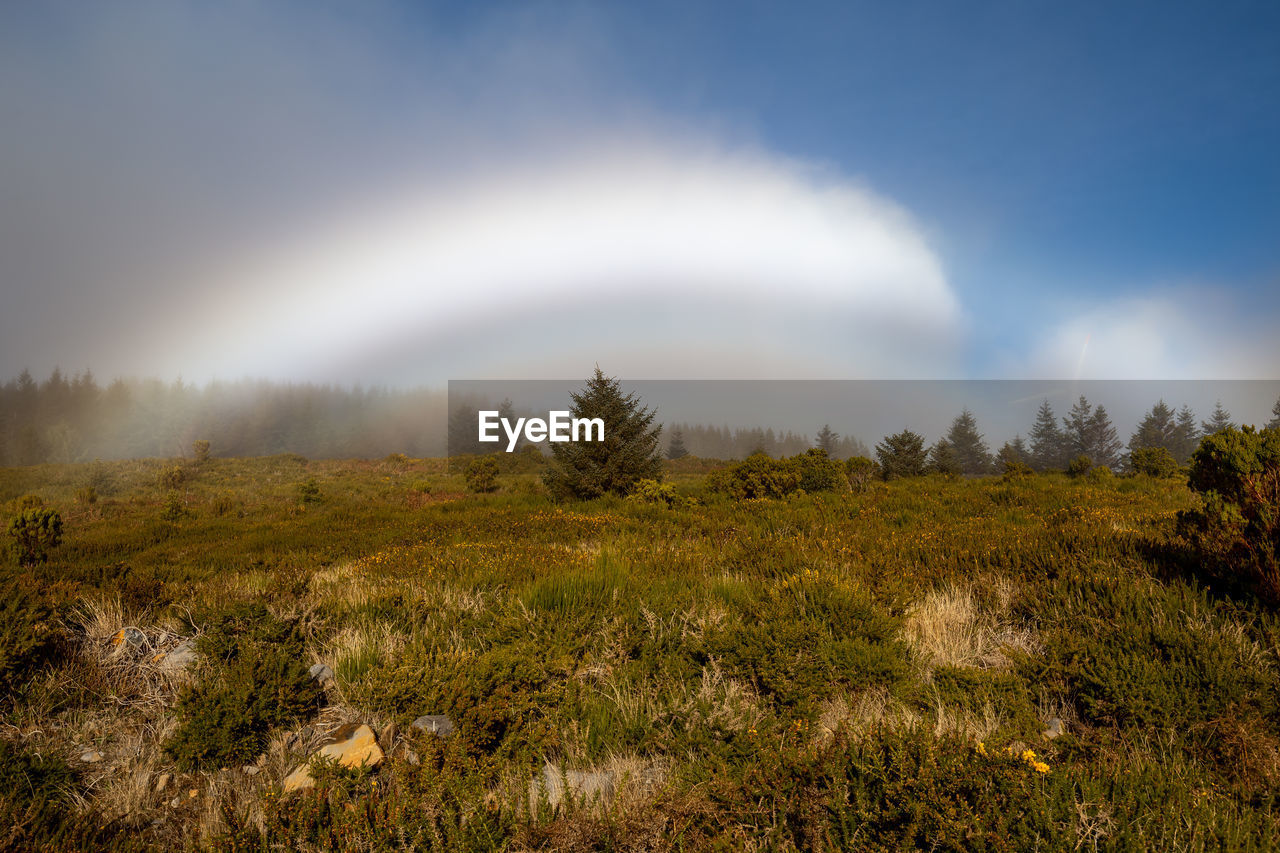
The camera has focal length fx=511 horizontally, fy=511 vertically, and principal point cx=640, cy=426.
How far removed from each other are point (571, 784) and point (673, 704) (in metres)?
0.74

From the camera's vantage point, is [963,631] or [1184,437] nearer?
[963,631]

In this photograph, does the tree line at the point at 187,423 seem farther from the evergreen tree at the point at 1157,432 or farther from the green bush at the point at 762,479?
the evergreen tree at the point at 1157,432

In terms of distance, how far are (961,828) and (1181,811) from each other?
99 centimetres

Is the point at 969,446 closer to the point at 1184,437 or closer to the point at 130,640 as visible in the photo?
the point at 1184,437

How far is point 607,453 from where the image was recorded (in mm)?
17797

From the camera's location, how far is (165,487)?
97.4 feet

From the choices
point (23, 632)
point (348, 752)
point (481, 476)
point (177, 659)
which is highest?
point (23, 632)

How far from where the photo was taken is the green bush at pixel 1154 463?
18.9 metres

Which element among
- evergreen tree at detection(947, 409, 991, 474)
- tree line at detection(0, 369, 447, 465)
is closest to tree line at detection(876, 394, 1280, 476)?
evergreen tree at detection(947, 409, 991, 474)

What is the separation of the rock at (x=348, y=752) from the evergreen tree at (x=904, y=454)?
27.8 meters

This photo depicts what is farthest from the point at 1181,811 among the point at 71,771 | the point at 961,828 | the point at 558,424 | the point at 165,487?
the point at 165,487

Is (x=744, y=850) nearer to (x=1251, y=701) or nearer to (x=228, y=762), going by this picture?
(x=228, y=762)

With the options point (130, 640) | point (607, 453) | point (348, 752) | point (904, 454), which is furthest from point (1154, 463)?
point (130, 640)

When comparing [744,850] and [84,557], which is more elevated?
[744,850]
